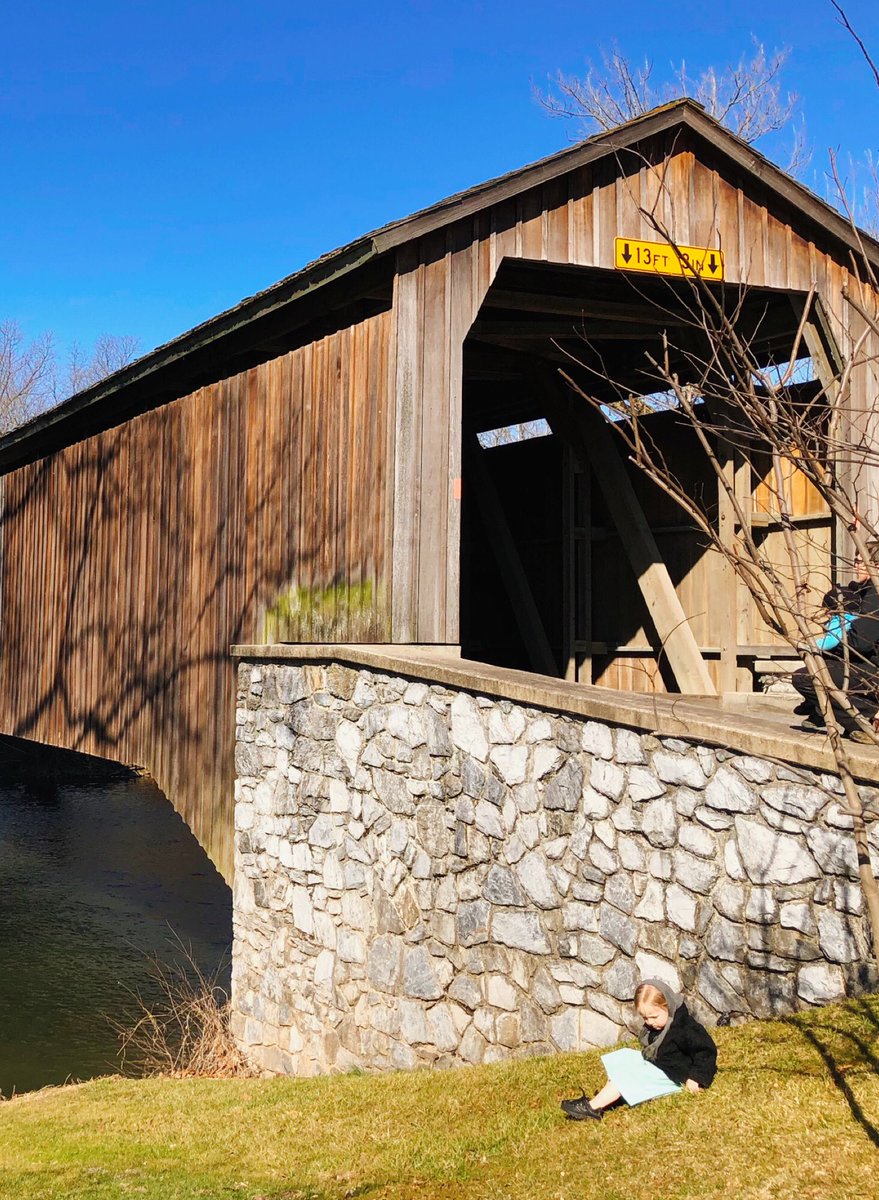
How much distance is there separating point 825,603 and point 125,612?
27.4 feet

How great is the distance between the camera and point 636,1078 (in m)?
4.47

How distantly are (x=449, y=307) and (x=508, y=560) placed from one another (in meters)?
5.09

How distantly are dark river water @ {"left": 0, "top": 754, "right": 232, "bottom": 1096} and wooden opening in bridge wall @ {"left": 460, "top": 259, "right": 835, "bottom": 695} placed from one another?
500cm

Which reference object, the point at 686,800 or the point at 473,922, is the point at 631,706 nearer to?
the point at 686,800

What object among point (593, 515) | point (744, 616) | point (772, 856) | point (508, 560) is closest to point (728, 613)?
point (744, 616)

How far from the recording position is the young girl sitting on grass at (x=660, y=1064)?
440 centimetres

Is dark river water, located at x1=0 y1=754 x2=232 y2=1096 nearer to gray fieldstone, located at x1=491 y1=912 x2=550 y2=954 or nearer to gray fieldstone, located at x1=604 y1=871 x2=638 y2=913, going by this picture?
gray fieldstone, located at x1=491 y1=912 x2=550 y2=954

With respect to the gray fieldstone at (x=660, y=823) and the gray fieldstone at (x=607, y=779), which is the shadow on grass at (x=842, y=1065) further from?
the gray fieldstone at (x=607, y=779)

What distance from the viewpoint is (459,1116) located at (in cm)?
502

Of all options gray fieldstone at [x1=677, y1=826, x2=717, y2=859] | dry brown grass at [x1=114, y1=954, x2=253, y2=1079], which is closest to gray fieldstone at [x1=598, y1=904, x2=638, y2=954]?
gray fieldstone at [x1=677, y1=826, x2=717, y2=859]

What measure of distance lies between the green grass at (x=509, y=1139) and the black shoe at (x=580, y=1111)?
0.15 feet

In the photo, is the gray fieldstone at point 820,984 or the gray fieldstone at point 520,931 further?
the gray fieldstone at point 520,931

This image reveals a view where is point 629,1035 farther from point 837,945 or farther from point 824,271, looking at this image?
point 824,271

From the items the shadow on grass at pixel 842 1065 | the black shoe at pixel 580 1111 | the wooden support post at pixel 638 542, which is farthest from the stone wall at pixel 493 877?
the wooden support post at pixel 638 542
